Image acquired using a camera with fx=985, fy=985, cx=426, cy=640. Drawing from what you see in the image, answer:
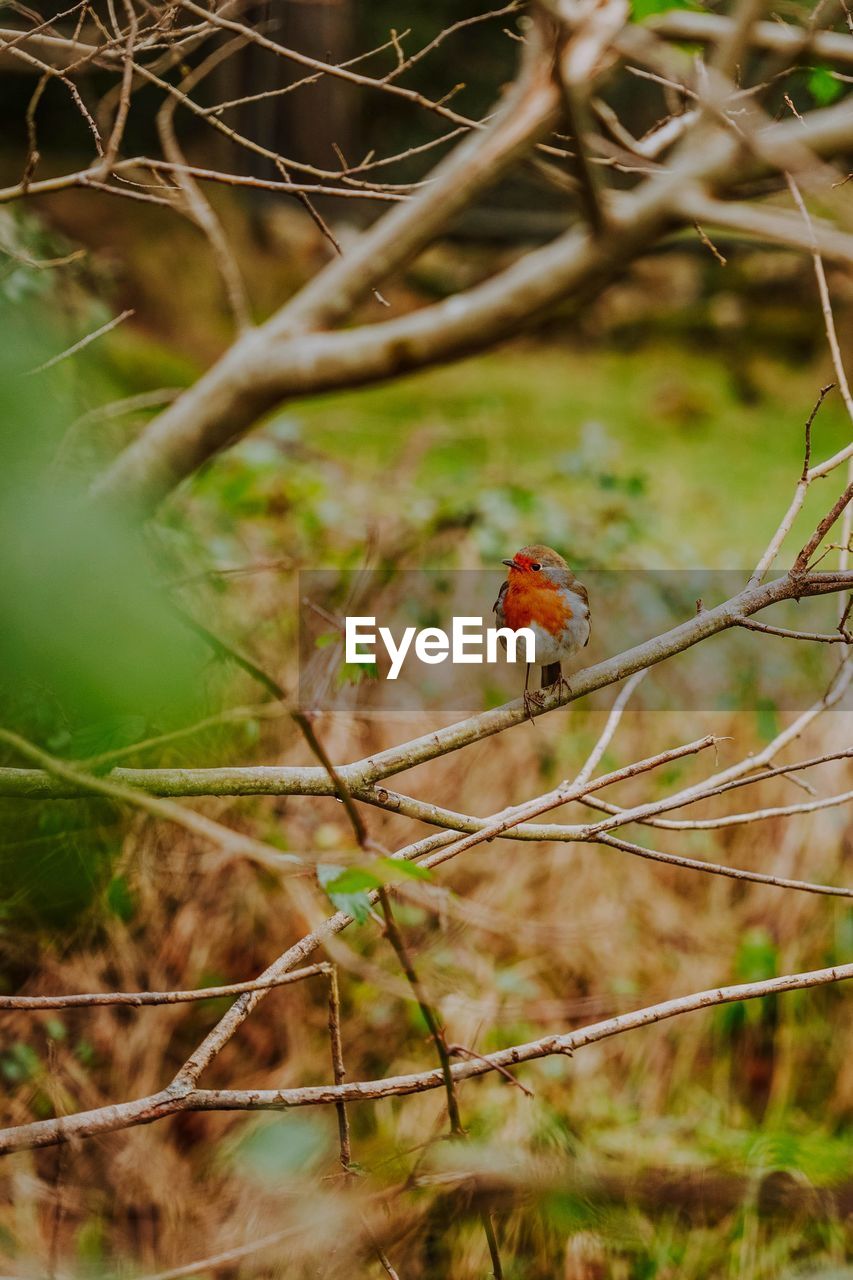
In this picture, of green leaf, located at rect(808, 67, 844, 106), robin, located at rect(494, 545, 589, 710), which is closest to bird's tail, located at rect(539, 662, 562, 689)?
robin, located at rect(494, 545, 589, 710)

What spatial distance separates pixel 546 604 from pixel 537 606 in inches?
0.6

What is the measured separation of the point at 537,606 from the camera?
1627mm

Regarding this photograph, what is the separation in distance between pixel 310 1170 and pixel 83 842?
1014 mm

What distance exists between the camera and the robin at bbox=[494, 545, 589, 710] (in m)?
1.62

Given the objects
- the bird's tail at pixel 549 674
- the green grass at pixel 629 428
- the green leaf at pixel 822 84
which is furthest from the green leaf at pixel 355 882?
the green grass at pixel 629 428

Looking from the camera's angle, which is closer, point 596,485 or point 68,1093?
point 68,1093

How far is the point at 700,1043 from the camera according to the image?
2918mm

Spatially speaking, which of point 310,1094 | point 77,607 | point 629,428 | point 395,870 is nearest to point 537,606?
point 310,1094

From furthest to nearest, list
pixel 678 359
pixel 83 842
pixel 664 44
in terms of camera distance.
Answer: pixel 678 359 → pixel 83 842 → pixel 664 44

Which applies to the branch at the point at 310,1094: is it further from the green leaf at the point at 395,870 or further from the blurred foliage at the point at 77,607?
the blurred foliage at the point at 77,607

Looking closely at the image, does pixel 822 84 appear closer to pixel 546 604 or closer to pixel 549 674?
pixel 546 604

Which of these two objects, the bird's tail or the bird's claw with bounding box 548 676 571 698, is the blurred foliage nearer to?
the bird's claw with bounding box 548 676 571 698

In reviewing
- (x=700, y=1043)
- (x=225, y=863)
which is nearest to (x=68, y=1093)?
(x=225, y=863)

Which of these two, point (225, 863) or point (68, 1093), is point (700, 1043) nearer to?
point (225, 863)
